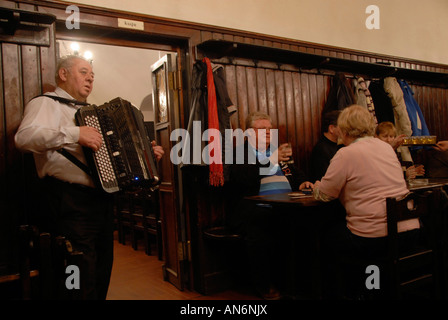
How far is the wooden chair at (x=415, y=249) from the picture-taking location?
5.98 feet

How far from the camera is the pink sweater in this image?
1.89m

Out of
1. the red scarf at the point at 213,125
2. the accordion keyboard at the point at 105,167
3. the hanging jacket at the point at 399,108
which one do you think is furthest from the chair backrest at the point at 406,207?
the hanging jacket at the point at 399,108

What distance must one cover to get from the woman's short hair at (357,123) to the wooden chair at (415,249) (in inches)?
16.2

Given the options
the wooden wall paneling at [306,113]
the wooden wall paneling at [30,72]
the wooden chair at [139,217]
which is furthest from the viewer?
the wooden chair at [139,217]

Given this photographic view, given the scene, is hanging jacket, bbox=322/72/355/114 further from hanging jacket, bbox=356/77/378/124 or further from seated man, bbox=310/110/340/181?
seated man, bbox=310/110/340/181

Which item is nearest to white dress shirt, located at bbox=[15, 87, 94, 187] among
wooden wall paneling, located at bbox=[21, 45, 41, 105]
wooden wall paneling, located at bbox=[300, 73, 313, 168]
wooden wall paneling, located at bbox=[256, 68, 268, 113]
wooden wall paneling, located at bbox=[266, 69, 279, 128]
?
wooden wall paneling, located at bbox=[21, 45, 41, 105]

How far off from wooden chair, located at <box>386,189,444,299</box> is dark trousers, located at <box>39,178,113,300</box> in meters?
1.52

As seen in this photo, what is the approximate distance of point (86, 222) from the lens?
1.97 m

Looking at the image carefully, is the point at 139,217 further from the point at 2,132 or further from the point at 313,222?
the point at 313,222

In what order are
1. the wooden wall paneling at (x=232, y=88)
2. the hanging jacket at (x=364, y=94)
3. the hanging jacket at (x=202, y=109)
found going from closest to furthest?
the hanging jacket at (x=202, y=109) → the wooden wall paneling at (x=232, y=88) → the hanging jacket at (x=364, y=94)

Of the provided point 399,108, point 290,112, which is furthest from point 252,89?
point 399,108

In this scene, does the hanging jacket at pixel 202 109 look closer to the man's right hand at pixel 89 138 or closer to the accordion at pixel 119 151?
the accordion at pixel 119 151

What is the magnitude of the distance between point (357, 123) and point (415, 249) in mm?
780

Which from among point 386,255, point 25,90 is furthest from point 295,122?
point 25,90
